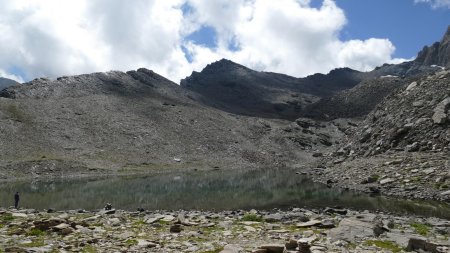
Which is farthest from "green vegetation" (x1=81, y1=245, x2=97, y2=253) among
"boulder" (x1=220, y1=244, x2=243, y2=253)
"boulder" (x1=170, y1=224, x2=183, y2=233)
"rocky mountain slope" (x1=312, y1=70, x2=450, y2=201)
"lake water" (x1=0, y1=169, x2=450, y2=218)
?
"rocky mountain slope" (x1=312, y1=70, x2=450, y2=201)

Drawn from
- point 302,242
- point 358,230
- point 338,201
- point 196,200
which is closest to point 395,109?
point 338,201

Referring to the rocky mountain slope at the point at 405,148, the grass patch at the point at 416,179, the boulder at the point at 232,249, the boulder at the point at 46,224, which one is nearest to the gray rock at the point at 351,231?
the boulder at the point at 232,249

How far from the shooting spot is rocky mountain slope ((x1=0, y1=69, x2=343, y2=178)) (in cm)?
11407

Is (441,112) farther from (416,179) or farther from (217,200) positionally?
(217,200)

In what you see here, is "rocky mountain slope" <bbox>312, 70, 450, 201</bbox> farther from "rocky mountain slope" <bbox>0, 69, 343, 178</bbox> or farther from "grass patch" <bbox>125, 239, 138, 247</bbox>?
"rocky mountain slope" <bbox>0, 69, 343, 178</bbox>

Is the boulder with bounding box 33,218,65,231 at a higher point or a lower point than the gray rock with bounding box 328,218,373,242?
higher

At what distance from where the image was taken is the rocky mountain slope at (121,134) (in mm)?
114069

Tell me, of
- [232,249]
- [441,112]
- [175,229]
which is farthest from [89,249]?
[441,112]

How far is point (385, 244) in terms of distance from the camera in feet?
58.6

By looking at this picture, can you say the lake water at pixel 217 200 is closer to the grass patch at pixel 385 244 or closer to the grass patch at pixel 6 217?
the grass patch at pixel 385 244

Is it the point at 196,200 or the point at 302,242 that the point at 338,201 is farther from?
the point at 302,242

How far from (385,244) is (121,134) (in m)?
129

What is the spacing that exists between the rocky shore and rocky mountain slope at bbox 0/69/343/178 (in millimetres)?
82873

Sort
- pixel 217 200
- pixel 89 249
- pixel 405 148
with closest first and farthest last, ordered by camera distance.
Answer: pixel 89 249 < pixel 217 200 < pixel 405 148
